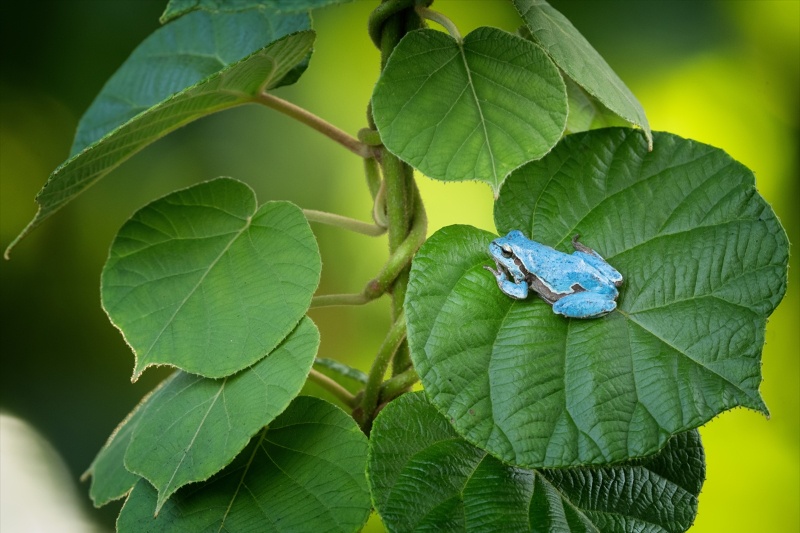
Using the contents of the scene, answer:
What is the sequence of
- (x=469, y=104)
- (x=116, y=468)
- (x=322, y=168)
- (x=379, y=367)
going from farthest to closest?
(x=322, y=168), (x=116, y=468), (x=379, y=367), (x=469, y=104)

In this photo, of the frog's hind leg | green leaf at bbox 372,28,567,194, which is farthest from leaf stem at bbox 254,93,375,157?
the frog's hind leg

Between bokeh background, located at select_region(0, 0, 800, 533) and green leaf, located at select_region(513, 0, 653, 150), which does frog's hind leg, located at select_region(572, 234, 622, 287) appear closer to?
green leaf, located at select_region(513, 0, 653, 150)

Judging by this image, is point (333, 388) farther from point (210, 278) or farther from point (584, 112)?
point (584, 112)

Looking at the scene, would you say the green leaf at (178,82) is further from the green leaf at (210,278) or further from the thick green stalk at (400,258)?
the thick green stalk at (400,258)

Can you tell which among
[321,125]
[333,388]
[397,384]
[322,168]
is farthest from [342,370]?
[322,168]

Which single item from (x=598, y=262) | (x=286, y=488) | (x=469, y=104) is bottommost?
(x=286, y=488)

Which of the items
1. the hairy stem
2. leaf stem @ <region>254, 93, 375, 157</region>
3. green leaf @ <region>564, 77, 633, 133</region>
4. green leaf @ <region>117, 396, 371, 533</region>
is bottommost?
green leaf @ <region>117, 396, 371, 533</region>

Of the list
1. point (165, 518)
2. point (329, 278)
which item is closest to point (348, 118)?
point (329, 278)

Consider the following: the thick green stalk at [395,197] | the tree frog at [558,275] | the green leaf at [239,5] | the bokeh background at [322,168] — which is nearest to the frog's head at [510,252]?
the tree frog at [558,275]
